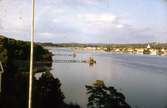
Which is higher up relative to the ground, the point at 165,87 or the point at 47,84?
the point at 47,84

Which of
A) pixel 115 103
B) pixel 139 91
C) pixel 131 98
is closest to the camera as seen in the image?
pixel 115 103

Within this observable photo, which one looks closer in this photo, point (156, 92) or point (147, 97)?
point (147, 97)

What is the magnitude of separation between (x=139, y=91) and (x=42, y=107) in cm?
883

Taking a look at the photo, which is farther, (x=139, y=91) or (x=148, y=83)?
(x=148, y=83)

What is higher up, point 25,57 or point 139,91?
point 25,57

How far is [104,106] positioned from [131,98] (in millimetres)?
7184

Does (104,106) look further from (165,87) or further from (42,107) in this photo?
(165,87)

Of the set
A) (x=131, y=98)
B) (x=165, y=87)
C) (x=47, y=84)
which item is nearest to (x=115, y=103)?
(x=47, y=84)

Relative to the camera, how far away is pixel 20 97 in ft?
25.7

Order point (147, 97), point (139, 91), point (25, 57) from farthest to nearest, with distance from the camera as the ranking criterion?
point (25, 57) < point (139, 91) < point (147, 97)

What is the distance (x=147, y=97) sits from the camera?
14242 millimetres

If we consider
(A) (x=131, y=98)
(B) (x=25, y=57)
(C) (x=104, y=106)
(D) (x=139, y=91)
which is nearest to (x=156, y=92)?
(D) (x=139, y=91)

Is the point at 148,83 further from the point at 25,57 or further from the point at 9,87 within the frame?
the point at 9,87

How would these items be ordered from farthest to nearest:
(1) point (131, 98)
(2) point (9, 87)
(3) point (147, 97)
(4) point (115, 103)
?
(3) point (147, 97), (1) point (131, 98), (2) point (9, 87), (4) point (115, 103)
